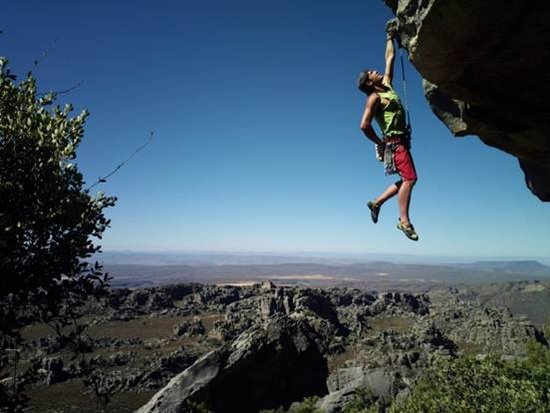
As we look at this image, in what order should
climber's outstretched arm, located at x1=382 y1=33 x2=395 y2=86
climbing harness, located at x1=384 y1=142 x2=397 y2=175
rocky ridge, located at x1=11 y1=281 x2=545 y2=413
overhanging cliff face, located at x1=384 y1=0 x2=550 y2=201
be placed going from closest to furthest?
overhanging cliff face, located at x1=384 y1=0 x2=550 y2=201
climbing harness, located at x1=384 y1=142 x2=397 y2=175
climber's outstretched arm, located at x1=382 y1=33 x2=395 y2=86
rocky ridge, located at x1=11 y1=281 x2=545 y2=413

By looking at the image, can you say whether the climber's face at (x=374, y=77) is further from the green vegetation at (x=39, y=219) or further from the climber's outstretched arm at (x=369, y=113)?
the green vegetation at (x=39, y=219)

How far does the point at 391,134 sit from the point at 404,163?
2.30 ft

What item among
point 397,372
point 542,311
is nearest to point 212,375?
point 397,372

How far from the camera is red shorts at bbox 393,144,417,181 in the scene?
9273mm

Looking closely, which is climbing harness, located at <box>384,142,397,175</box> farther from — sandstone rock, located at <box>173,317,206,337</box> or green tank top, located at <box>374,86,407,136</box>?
sandstone rock, located at <box>173,317,206,337</box>

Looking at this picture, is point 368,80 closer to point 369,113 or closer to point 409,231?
point 369,113

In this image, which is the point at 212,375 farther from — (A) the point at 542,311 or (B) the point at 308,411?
(A) the point at 542,311

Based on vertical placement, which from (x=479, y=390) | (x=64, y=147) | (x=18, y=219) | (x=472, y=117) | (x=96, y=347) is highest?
(x=472, y=117)

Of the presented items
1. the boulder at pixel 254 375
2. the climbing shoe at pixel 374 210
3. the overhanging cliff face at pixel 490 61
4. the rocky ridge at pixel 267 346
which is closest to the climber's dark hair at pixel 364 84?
the overhanging cliff face at pixel 490 61

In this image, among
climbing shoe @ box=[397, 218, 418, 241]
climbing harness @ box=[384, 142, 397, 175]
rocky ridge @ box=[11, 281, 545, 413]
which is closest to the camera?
climbing shoe @ box=[397, 218, 418, 241]

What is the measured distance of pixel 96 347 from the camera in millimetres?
94875

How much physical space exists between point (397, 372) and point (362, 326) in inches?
2069

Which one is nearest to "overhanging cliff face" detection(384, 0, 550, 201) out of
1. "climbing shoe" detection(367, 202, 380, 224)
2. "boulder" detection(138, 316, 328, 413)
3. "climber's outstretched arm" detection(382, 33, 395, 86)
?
"climber's outstretched arm" detection(382, 33, 395, 86)

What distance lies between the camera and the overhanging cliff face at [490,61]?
8.25m
